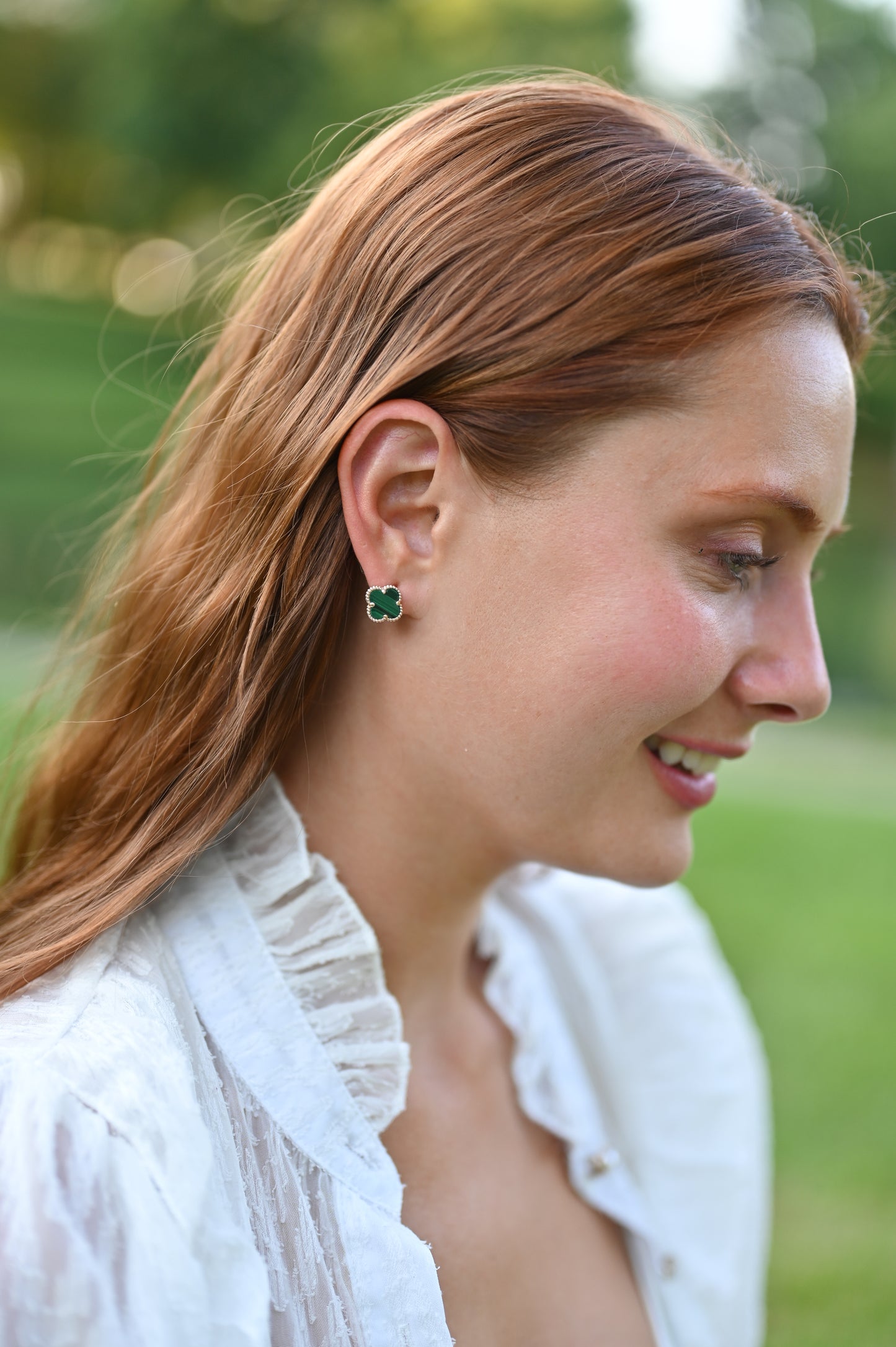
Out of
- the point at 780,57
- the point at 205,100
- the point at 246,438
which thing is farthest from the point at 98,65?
the point at 246,438

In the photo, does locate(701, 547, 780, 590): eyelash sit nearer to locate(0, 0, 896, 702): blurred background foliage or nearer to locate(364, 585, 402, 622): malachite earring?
locate(364, 585, 402, 622): malachite earring

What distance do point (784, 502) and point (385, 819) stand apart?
1.94 feet

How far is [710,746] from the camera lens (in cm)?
149

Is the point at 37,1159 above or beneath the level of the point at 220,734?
beneath

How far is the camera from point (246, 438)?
1.50m

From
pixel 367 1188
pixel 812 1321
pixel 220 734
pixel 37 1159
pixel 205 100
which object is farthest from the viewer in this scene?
pixel 205 100

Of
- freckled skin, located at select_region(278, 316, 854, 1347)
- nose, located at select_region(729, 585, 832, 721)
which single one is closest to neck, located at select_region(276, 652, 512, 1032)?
freckled skin, located at select_region(278, 316, 854, 1347)

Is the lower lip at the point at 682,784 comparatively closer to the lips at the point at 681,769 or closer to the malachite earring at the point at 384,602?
the lips at the point at 681,769

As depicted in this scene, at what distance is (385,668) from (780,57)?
31.7 m

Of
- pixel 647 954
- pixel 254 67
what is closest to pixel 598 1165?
pixel 647 954

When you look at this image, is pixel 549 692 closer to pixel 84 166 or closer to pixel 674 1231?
pixel 674 1231

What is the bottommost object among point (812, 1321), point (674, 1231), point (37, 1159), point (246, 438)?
point (812, 1321)

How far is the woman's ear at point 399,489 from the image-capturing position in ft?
4.55

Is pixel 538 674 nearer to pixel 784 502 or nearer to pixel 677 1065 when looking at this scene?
pixel 784 502
